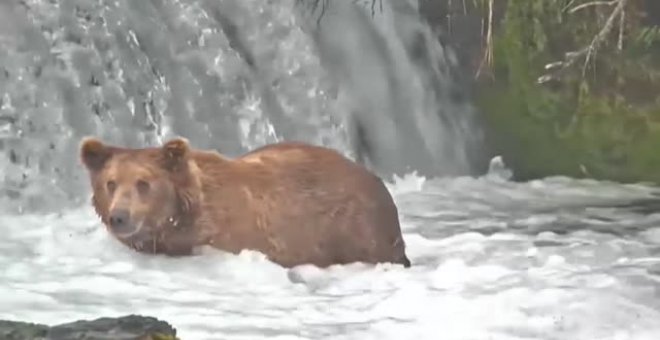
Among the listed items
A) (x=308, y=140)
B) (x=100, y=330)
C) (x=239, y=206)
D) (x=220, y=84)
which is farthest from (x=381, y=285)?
(x=308, y=140)

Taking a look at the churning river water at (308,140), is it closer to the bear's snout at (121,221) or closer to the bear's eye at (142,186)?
the bear's snout at (121,221)

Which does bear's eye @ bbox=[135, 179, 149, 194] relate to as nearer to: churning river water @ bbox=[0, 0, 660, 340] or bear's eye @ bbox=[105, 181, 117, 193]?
bear's eye @ bbox=[105, 181, 117, 193]

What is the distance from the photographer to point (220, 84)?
831 centimetres

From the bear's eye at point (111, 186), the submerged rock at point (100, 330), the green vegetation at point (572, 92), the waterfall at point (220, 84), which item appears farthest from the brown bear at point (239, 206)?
the green vegetation at point (572, 92)

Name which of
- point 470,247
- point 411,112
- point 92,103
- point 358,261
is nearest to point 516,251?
point 470,247

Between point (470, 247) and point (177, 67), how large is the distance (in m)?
2.77

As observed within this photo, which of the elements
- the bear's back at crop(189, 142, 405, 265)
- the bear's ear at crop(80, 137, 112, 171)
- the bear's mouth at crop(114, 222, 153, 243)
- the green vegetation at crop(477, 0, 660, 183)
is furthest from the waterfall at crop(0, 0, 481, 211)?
the bear's back at crop(189, 142, 405, 265)

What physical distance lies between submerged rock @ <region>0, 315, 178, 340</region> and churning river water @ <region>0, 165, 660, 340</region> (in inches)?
23.8

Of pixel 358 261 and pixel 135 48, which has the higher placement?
pixel 135 48

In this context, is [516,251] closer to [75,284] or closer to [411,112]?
[75,284]

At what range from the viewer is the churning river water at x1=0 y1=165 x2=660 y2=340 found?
4.43 metres

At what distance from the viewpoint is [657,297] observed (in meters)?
4.95

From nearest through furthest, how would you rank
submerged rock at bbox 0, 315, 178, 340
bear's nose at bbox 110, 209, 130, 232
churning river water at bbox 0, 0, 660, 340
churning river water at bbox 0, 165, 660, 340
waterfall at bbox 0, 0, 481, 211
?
submerged rock at bbox 0, 315, 178, 340, churning river water at bbox 0, 165, 660, 340, churning river water at bbox 0, 0, 660, 340, bear's nose at bbox 110, 209, 130, 232, waterfall at bbox 0, 0, 481, 211

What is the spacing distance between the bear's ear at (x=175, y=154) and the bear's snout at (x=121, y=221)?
26 cm
